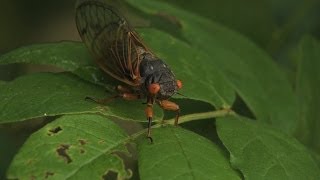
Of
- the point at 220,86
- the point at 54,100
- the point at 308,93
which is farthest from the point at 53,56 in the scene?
the point at 308,93

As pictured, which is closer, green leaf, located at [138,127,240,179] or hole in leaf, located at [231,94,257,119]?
green leaf, located at [138,127,240,179]

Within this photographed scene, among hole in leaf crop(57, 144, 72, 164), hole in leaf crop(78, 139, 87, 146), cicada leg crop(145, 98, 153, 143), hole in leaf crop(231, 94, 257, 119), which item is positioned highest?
cicada leg crop(145, 98, 153, 143)

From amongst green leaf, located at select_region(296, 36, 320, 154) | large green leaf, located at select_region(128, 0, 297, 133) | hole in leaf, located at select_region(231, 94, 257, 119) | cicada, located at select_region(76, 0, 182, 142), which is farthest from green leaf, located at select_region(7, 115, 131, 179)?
green leaf, located at select_region(296, 36, 320, 154)

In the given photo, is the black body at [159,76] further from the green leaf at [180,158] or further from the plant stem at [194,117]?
the green leaf at [180,158]

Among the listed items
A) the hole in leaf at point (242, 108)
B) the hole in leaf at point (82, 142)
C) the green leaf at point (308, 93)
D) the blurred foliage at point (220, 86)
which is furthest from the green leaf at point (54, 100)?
the green leaf at point (308, 93)

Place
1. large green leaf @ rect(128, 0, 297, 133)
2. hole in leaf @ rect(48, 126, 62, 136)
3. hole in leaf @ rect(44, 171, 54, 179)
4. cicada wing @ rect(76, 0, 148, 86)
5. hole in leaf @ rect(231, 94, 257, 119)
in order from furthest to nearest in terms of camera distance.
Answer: hole in leaf @ rect(231, 94, 257, 119) < large green leaf @ rect(128, 0, 297, 133) < cicada wing @ rect(76, 0, 148, 86) < hole in leaf @ rect(48, 126, 62, 136) < hole in leaf @ rect(44, 171, 54, 179)

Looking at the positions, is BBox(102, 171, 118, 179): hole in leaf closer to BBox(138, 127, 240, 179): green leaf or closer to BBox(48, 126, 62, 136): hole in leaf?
BBox(138, 127, 240, 179): green leaf

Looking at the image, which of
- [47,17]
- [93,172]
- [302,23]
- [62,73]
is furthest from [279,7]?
[93,172]

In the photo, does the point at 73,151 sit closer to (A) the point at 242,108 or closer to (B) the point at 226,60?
(A) the point at 242,108
